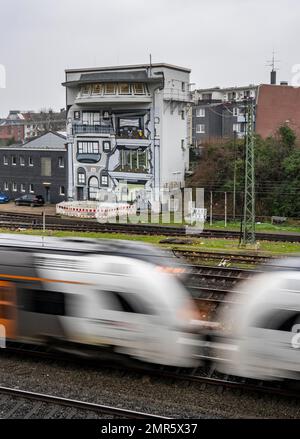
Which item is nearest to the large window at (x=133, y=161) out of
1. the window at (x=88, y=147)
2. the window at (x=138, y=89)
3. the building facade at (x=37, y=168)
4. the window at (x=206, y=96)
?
the window at (x=88, y=147)

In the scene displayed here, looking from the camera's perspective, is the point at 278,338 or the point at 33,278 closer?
the point at 278,338

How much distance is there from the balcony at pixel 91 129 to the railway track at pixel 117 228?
370 inches

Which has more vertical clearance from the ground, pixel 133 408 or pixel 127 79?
pixel 127 79

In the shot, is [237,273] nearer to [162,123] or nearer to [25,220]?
[25,220]

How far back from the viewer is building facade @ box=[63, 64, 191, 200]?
132 feet

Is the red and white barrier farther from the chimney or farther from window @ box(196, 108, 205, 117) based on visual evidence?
the chimney

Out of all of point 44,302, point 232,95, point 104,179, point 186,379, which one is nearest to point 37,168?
point 104,179

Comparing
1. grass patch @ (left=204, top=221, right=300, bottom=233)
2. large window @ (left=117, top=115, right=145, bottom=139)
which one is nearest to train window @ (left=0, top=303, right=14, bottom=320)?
grass patch @ (left=204, top=221, right=300, bottom=233)

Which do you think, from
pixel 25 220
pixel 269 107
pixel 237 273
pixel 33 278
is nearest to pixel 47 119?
pixel 269 107

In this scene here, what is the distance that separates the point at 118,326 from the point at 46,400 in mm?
1654

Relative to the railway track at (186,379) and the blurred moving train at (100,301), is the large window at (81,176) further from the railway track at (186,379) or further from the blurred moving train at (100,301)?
the railway track at (186,379)

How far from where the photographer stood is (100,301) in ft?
30.5

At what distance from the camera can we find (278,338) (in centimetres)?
834

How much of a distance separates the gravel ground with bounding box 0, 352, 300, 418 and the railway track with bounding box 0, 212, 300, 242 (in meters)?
18.6
